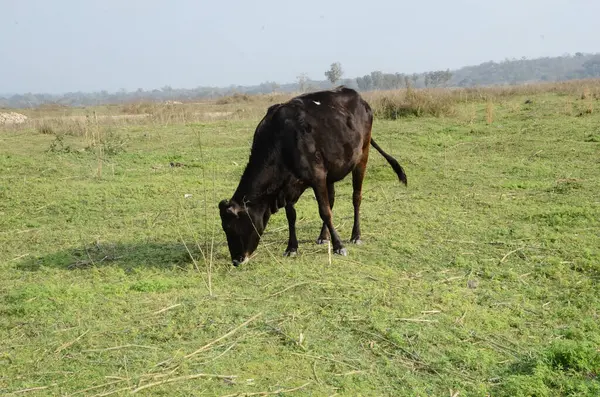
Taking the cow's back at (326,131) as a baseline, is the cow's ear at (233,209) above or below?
below

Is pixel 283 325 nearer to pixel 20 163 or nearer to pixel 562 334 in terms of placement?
pixel 562 334

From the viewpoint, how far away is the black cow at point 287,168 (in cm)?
628

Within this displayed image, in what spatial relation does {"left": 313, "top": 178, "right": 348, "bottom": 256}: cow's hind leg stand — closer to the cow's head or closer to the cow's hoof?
the cow's hoof

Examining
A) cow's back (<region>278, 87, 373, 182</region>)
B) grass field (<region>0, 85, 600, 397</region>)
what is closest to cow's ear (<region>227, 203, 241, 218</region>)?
grass field (<region>0, 85, 600, 397</region>)

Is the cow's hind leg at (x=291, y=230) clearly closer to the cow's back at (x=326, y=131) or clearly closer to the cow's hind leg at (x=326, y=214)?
the cow's hind leg at (x=326, y=214)

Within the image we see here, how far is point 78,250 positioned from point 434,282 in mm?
3939

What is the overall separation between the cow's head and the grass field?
0.56 ft

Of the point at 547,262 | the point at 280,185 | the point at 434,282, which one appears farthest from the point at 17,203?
the point at 547,262

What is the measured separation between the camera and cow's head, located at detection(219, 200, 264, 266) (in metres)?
6.22

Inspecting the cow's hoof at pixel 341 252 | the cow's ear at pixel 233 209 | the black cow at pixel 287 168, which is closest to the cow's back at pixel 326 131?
the black cow at pixel 287 168

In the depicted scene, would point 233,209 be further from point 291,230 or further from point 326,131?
point 326,131

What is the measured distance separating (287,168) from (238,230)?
809 millimetres

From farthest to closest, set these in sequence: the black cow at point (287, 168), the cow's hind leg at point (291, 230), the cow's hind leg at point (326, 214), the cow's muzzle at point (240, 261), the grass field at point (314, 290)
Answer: the cow's hind leg at point (291, 230) → the cow's hind leg at point (326, 214) → the black cow at point (287, 168) → the cow's muzzle at point (240, 261) → the grass field at point (314, 290)

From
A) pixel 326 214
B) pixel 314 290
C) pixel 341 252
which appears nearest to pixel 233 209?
pixel 326 214
